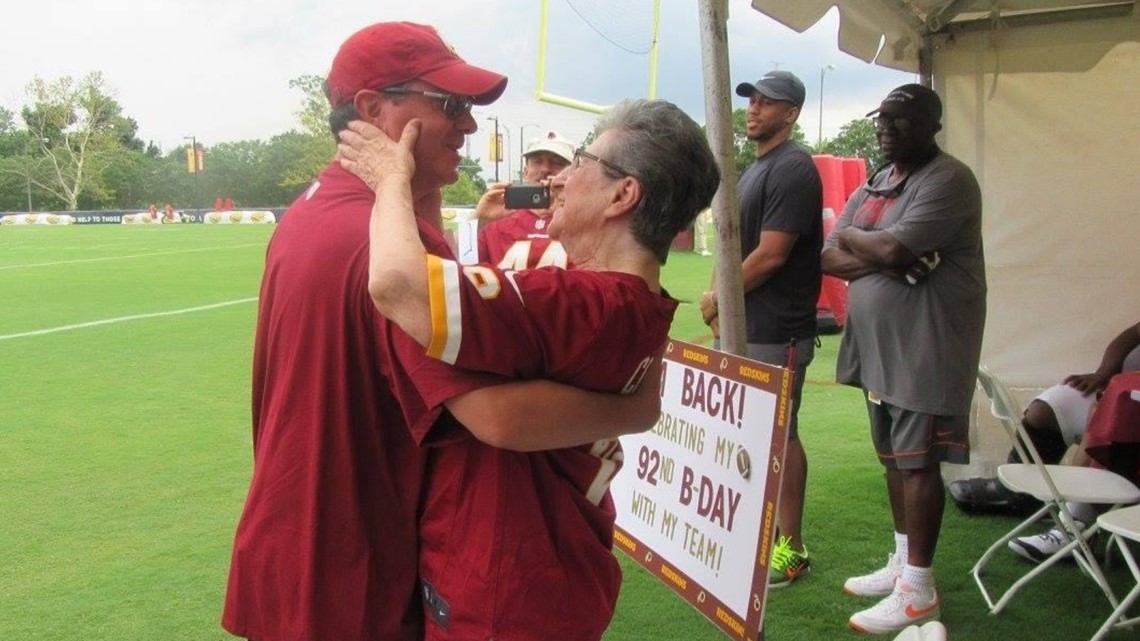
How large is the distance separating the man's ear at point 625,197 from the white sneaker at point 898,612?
2.73m

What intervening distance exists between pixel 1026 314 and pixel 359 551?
5207 millimetres

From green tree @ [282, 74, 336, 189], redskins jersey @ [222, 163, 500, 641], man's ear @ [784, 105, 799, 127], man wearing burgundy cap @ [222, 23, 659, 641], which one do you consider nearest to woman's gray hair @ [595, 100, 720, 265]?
man wearing burgundy cap @ [222, 23, 659, 641]

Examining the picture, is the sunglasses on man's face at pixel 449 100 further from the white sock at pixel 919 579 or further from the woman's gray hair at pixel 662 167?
the white sock at pixel 919 579

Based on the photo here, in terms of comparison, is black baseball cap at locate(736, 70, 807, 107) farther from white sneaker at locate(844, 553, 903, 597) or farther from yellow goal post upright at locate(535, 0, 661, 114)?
white sneaker at locate(844, 553, 903, 597)

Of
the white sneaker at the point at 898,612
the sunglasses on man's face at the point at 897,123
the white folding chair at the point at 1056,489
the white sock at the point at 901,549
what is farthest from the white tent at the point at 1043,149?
the white sneaker at the point at 898,612

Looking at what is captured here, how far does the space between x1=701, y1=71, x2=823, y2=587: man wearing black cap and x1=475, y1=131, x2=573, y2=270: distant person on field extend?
0.80 meters

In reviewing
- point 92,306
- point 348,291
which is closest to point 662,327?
point 348,291

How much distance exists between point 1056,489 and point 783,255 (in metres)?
1.40

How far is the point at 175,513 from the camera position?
5254 mm

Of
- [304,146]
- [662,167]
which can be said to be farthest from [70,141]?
[662,167]

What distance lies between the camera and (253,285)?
58.9ft

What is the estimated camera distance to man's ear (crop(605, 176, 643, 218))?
62.7 inches

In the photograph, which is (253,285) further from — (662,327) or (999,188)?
(662,327)

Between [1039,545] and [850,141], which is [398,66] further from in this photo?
[850,141]
